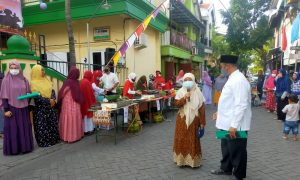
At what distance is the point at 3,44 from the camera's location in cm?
1197

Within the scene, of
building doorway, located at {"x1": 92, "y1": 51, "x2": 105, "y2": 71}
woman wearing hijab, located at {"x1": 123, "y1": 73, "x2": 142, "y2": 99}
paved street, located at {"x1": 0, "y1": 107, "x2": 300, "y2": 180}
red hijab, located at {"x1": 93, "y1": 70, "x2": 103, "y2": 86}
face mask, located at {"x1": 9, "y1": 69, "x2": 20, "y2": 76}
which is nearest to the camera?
paved street, located at {"x1": 0, "y1": 107, "x2": 300, "y2": 180}

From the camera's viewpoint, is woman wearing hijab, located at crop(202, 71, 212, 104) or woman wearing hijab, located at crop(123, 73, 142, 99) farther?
woman wearing hijab, located at crop(202, 71, 212, 104)

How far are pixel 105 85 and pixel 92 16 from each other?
379 centimetres

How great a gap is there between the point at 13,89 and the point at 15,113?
0.50m

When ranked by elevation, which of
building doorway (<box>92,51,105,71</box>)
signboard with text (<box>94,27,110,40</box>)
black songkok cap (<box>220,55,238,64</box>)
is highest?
signboard with text (<box>94,27,110,40</box>)

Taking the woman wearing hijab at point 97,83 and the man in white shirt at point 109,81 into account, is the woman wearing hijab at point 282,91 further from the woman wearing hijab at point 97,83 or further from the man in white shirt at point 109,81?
the woman wearing hijab at point 97,83

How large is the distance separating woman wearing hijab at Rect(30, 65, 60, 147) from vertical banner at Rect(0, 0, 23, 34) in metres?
5.33

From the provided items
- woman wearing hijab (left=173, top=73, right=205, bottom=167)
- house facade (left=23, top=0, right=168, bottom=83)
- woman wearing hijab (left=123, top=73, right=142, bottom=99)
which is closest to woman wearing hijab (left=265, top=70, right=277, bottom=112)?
house facade (left=23, top=0, right=168, bottom=83)

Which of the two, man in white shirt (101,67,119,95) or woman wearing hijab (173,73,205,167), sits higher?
man in white shirt (101,67,119,95)

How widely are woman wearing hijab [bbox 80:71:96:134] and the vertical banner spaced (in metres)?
4.84

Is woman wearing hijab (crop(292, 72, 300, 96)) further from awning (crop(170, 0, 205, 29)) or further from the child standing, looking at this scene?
awning (crop(170, 0, 205, 29))

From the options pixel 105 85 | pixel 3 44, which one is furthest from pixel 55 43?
pixel 105 85

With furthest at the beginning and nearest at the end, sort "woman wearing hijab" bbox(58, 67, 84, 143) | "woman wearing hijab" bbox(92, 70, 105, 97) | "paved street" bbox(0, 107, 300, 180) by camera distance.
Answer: "woman wearing hijab" bbox(92, 70, 105, 97) < "woman wearing hijab" bbox(58, 67, 84, 143) < "paved street" bbox(0, 107, 300, 180)

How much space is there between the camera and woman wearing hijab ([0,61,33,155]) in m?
5.82
